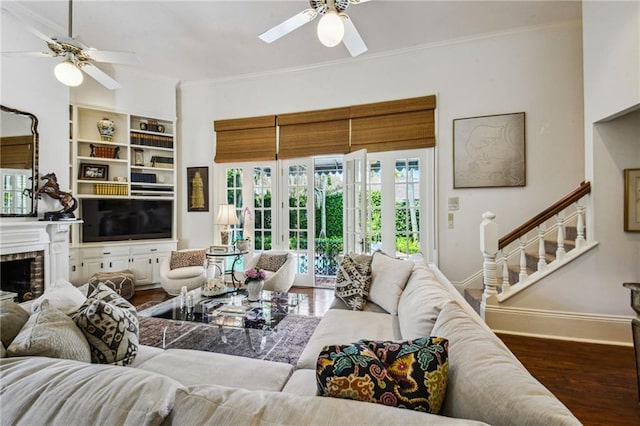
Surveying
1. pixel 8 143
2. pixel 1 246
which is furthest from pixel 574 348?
pixel 8 143

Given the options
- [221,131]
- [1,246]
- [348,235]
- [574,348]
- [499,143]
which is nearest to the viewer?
[574,348]

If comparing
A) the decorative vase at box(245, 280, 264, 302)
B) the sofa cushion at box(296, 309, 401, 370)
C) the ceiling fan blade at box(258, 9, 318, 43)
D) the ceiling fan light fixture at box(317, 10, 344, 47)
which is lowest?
the sofa cushion at box(296, 309, 401, 370)

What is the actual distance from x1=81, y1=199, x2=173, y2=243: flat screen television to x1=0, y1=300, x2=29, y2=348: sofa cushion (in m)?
3.38

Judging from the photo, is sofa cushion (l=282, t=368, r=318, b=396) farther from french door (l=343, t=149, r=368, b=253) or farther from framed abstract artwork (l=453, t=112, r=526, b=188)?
framed abstract artwork (l=453, t=112, r=526, b=188)

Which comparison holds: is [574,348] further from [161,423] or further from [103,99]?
[103,99]

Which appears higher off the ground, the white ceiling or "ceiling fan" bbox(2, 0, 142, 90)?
the white ceiling

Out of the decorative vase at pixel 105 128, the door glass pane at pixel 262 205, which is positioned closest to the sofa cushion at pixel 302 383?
the door glass pane at pixel 262 205

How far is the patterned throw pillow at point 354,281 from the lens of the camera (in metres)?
2.41

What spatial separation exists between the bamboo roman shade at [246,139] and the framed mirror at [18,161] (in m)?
2.13

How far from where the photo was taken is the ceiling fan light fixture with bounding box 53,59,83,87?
7.70 feet

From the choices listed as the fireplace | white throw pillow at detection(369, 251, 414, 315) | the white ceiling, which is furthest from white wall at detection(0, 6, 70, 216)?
white throw pillow at detection(369, 251, 414, 315)

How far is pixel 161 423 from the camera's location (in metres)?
0.73

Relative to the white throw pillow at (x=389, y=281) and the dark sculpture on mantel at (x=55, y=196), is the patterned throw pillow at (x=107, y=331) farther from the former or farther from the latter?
the dark sculpture on mantel at (x=55, y=196)

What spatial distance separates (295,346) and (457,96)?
3.48 meters
